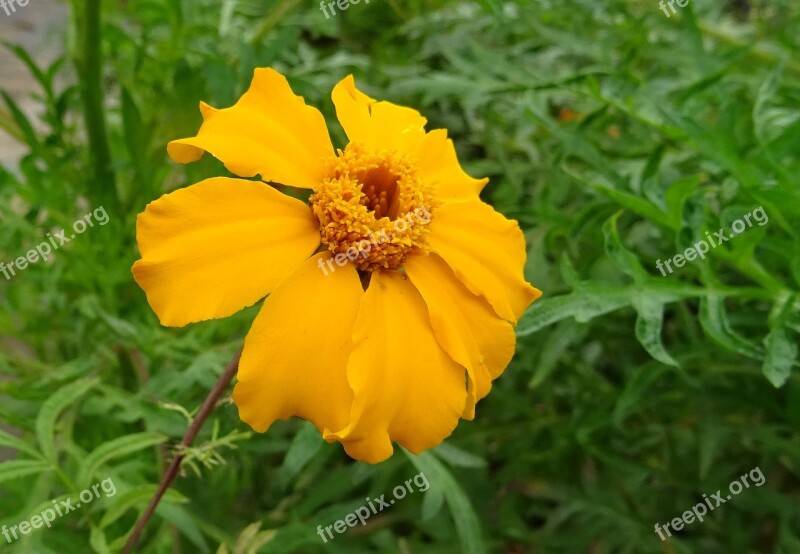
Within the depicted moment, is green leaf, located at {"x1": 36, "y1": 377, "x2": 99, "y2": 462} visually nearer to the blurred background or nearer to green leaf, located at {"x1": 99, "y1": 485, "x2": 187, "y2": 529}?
the blurred background

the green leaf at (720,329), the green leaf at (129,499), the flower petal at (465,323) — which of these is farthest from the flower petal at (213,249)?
the green leaf at (720,329)

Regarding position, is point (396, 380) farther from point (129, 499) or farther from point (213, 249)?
point (129, 499)

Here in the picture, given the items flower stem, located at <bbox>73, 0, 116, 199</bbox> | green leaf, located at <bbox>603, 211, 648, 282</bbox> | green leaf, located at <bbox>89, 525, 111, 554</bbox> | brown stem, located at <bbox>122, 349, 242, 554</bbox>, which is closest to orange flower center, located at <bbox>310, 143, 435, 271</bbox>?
brown stem, located at <bbox>122, 349, 242, 554</bbox>

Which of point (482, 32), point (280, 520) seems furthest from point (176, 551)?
point (482, 32)

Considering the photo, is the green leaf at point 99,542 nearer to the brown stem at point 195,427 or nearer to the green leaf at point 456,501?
the brown stem at point 195,427

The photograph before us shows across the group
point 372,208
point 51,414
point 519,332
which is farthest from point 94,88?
point 519,332

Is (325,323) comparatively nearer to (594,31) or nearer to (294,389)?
(294,389)
